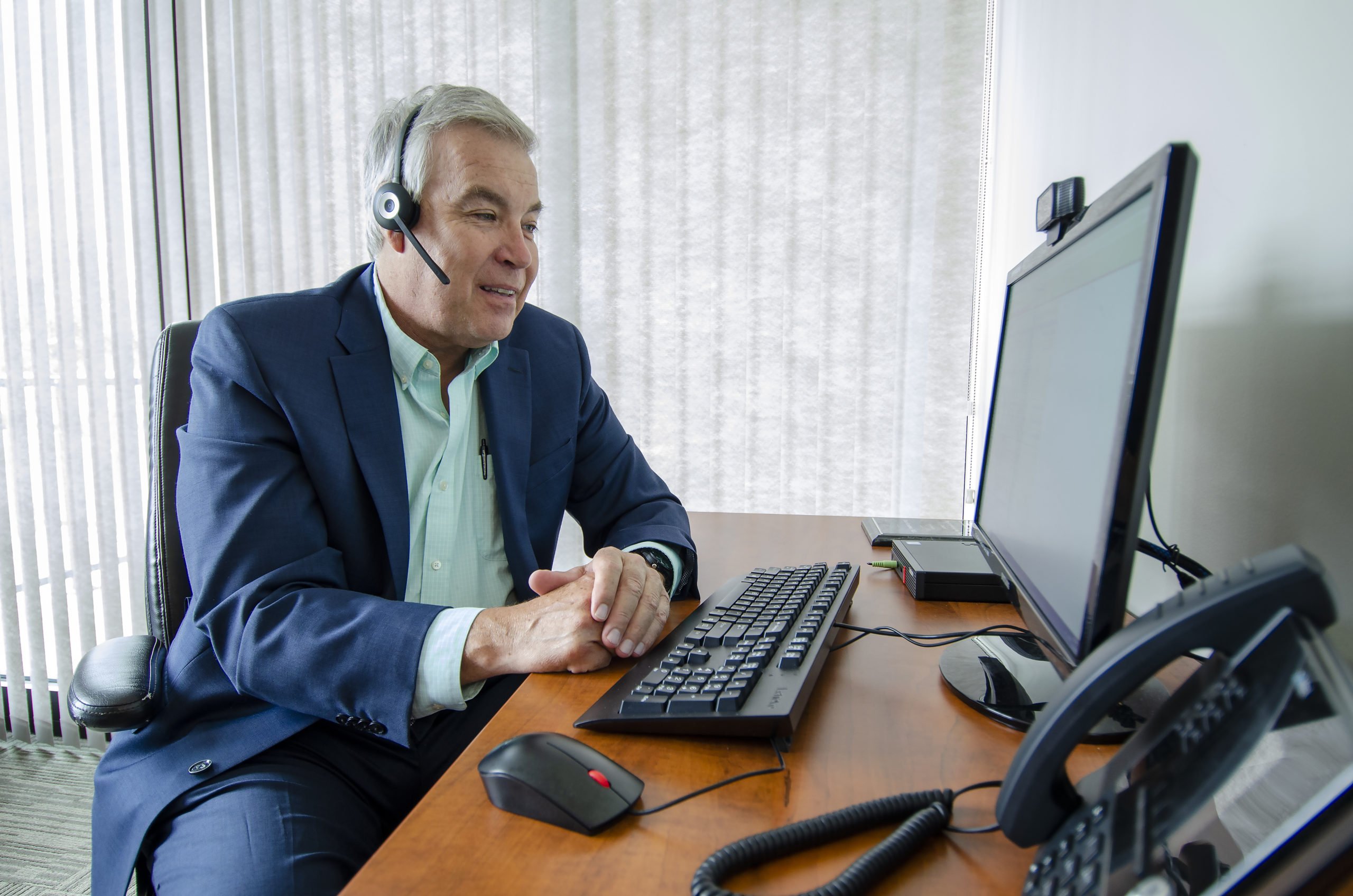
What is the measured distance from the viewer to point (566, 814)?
1.65ft

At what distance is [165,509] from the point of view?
1.11 meters

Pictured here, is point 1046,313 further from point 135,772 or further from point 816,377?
point 816,377

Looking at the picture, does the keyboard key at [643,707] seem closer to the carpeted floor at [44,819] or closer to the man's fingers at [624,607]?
the man's fingers at [624,607]

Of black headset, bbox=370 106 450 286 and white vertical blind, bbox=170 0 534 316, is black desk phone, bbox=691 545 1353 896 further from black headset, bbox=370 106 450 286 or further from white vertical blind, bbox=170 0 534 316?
white vertical blind, bbox=170 0 534 316

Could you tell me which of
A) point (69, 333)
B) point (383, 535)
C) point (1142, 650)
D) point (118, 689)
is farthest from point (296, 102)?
point (1142, 650)

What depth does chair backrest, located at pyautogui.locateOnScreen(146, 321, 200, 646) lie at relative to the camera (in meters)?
1.11

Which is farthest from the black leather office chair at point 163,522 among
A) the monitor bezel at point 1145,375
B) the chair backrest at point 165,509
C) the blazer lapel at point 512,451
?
the monitor bezel at point 1145,375

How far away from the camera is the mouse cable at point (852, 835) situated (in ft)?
1.44

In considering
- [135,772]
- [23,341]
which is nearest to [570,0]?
[23,341]

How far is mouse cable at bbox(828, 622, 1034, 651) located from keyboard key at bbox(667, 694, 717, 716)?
250 mm

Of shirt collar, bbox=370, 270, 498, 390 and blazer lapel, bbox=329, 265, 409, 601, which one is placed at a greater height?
shirt collar, bbox=370, 270, 498, 390

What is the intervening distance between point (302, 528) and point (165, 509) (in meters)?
0.29

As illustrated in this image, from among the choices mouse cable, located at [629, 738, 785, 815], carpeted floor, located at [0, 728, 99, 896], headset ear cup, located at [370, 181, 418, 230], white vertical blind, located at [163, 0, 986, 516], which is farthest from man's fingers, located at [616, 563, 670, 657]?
carpeted floor, located at [0, 728, 99, 896]

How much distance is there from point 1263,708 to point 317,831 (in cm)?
86
